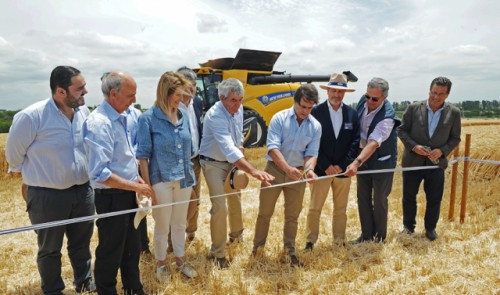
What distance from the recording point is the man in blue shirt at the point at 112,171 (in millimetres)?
2744

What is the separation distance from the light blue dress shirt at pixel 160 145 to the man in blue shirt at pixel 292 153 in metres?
0.98

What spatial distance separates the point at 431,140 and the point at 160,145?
3381 mm

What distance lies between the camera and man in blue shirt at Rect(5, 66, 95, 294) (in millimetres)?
2990

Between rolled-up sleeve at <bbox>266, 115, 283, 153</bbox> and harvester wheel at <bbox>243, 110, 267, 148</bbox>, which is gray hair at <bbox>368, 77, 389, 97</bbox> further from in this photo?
harvester wheel at <bbox>243, 110, 267, 148</bbox>

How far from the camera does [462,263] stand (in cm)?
395

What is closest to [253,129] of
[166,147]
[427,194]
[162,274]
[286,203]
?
[427,194]

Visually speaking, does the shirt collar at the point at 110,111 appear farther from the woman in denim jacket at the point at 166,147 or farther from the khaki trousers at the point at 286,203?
the khaki trousers at the point at 286,203

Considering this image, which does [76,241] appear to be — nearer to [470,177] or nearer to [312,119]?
[312,119]

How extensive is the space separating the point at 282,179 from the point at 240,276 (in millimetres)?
1050

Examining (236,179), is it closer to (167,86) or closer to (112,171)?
(167,86)

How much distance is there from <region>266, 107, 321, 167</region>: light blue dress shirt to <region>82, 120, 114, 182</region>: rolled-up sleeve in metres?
1.64

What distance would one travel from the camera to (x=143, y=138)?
3238mm

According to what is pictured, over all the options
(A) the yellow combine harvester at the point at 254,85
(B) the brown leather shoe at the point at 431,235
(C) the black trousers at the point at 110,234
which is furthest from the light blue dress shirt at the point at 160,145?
(A) the yellow combine harvester at the point at 254,85

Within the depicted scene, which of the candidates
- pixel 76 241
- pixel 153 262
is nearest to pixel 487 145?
pixel 153 262
